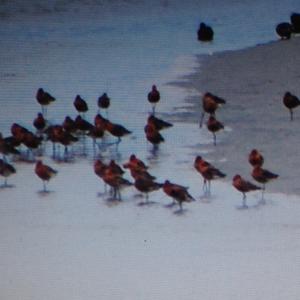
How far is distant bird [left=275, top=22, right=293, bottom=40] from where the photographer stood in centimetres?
349

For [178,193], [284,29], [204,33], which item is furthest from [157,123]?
[284,29]

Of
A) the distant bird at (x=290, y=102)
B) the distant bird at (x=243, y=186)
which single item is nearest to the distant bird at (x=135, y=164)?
the distant bird at (x=243, y=186)

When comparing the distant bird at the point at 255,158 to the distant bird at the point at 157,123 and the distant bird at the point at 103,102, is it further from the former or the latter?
the distant bird at the point at 103,102

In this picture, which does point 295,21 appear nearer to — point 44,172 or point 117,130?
point 117,130

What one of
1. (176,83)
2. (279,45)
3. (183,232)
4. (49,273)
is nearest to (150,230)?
(183,232)

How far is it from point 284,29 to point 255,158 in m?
0.59

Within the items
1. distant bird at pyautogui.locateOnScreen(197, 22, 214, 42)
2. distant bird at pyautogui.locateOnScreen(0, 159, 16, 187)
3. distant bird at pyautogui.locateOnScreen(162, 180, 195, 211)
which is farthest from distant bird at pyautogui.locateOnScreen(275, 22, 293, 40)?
distant bird at pyautogui.locateOnScreen(0, 159, 16, 187)

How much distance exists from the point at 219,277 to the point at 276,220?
23 centimetres

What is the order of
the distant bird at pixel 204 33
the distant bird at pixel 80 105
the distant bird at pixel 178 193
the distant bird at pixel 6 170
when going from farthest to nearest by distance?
the distant bird at pixel 204 33
the distant bird at pixel 80 105
the distant bird at pixel 6 170
the distant bird at pixel 178 193

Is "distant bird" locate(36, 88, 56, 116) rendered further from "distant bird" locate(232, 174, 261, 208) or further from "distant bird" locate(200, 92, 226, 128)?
"distant bird" locate(232, 174, 261, 208)

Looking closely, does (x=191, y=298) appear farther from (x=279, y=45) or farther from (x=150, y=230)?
(x=279, y=45)

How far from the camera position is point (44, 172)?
10.3 ft

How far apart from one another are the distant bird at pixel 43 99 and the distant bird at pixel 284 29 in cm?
79

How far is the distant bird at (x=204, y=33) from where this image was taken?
11.2 feet
